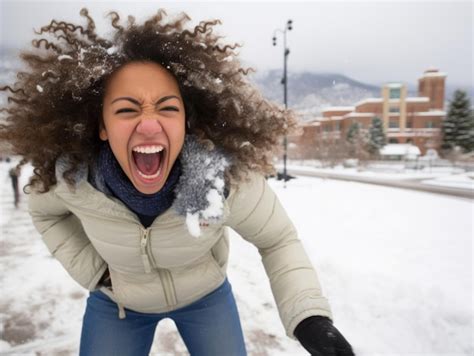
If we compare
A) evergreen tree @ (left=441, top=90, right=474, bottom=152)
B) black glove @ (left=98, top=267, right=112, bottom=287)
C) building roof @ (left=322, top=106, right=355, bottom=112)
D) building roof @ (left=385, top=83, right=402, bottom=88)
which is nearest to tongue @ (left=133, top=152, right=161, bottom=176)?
black glove @ (left=98, top=267, right=112, bottom=287)

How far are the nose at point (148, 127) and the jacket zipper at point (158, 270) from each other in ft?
1.36

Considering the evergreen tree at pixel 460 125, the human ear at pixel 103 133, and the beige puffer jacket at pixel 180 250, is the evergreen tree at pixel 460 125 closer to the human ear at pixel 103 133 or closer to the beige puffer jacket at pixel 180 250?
the beige puffer jacket at pixel 180 250

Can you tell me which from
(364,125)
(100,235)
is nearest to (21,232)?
(100,235)

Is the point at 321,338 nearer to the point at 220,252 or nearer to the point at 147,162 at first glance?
the point at 220,252

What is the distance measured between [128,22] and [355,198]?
1038 cm

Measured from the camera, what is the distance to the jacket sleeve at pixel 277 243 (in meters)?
1.49

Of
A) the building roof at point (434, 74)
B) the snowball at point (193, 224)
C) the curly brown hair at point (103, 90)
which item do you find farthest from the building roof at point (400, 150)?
the snowball at point (193, 224)

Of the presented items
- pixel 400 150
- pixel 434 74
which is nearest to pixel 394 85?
pixel 434 74

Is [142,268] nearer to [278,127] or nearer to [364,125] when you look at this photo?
[278,127]

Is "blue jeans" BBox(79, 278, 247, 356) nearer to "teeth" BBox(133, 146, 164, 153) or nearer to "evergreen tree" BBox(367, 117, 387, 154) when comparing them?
"teeth" BBox(133, 146, 164, 153)

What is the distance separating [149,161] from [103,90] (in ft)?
1.38

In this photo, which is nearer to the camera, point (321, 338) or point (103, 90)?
point (321, 338)

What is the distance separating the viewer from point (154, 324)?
5.96 feet

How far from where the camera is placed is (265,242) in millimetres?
1638
